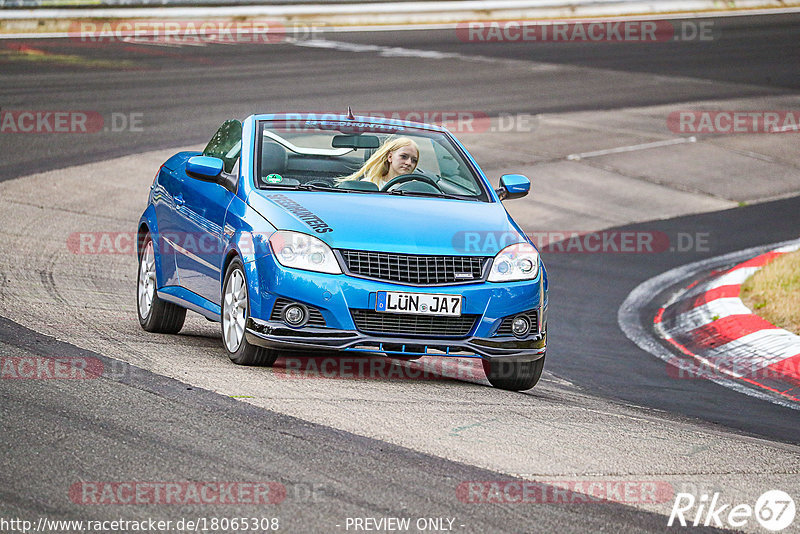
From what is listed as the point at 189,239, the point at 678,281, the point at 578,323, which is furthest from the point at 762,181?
the point at 189,239

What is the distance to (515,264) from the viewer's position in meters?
7.68

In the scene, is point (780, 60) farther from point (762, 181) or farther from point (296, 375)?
point (296, 375)

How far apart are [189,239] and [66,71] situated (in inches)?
600

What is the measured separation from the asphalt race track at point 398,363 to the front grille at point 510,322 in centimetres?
38

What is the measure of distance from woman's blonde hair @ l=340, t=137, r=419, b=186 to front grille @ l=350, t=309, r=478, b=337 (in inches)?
57.3

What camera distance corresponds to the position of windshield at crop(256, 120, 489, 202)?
8.35 meters

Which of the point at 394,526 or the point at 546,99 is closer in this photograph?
the point at 394,526

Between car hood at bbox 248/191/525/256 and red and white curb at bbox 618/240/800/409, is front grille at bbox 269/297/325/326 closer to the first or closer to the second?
car hood at bbox 248/191/525/256

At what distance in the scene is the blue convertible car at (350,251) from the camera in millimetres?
7316

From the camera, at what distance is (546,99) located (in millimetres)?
23250
